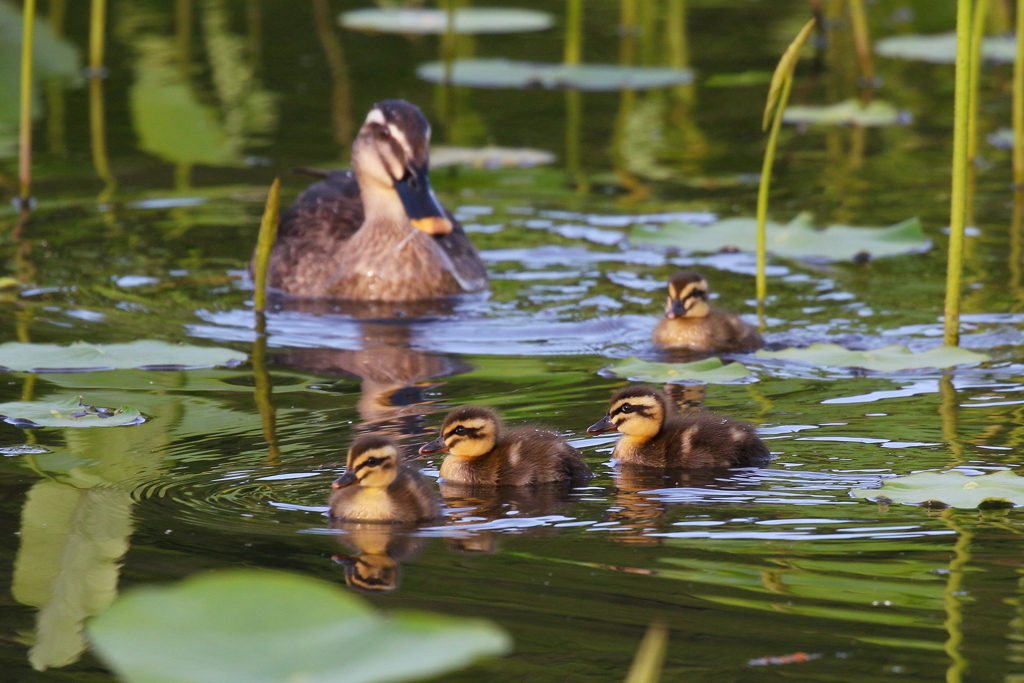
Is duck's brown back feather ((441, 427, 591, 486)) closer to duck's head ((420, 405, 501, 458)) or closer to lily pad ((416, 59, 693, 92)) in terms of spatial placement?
duck's head ((420, 405, 501, 458))

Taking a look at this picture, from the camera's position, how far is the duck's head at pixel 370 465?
14.4ft

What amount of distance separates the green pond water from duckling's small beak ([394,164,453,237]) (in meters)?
0.46

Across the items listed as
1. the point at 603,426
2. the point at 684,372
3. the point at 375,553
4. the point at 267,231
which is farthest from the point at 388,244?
the point at 375,553

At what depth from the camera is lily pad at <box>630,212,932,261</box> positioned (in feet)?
26.4

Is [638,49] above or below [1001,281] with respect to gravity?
above

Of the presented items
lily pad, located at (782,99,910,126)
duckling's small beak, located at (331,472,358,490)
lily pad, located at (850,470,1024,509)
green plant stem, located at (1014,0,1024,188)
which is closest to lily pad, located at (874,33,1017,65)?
lily pad, located at (782,99,910,126)

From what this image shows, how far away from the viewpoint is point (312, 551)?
4.20 m

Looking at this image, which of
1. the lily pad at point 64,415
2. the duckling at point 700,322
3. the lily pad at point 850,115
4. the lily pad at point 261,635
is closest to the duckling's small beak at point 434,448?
the lily pad at point 64,415

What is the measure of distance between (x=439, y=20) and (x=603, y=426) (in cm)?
999

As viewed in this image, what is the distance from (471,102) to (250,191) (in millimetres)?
3388

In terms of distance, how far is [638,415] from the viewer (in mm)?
5117

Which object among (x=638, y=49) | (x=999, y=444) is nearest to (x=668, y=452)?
(x=999, y=444)

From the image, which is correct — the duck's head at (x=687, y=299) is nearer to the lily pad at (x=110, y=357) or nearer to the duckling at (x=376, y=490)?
the lily pad at (x=110, y=357)

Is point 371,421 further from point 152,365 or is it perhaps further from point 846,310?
point 846,310
